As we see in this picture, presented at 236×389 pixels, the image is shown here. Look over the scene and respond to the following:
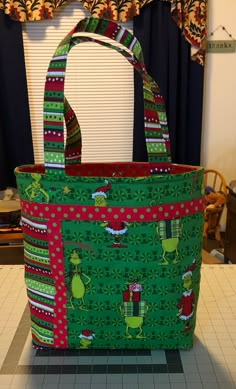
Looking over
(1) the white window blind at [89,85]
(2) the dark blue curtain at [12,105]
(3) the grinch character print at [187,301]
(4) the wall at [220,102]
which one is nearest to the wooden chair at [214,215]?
(4) the wall at [220,102]

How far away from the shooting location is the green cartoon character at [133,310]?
61cm

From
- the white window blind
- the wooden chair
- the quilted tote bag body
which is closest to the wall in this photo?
the wooden chair

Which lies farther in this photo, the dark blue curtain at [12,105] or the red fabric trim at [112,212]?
the dark blue curtain at [12,105]

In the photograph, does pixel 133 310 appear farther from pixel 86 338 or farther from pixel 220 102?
pixel 220 102

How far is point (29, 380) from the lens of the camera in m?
0.57

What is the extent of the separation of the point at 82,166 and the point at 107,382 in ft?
1.24

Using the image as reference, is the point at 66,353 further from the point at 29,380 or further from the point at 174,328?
Answer: the point at 174,328

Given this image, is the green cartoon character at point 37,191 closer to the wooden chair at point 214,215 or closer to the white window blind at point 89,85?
the wooden chair at point 214,215

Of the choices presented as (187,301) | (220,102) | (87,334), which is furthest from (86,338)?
(220,102)

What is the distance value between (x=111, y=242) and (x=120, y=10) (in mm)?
1866

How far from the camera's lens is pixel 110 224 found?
576mm

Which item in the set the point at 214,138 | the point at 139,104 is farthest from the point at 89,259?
the point at 214,138

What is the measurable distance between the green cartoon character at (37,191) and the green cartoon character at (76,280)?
96 mm

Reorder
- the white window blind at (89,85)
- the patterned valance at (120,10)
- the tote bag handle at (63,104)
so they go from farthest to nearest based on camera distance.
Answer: the white window blind at (89,85) → the patterned valance at (120,10) → the tote bag handle at (63,104)
